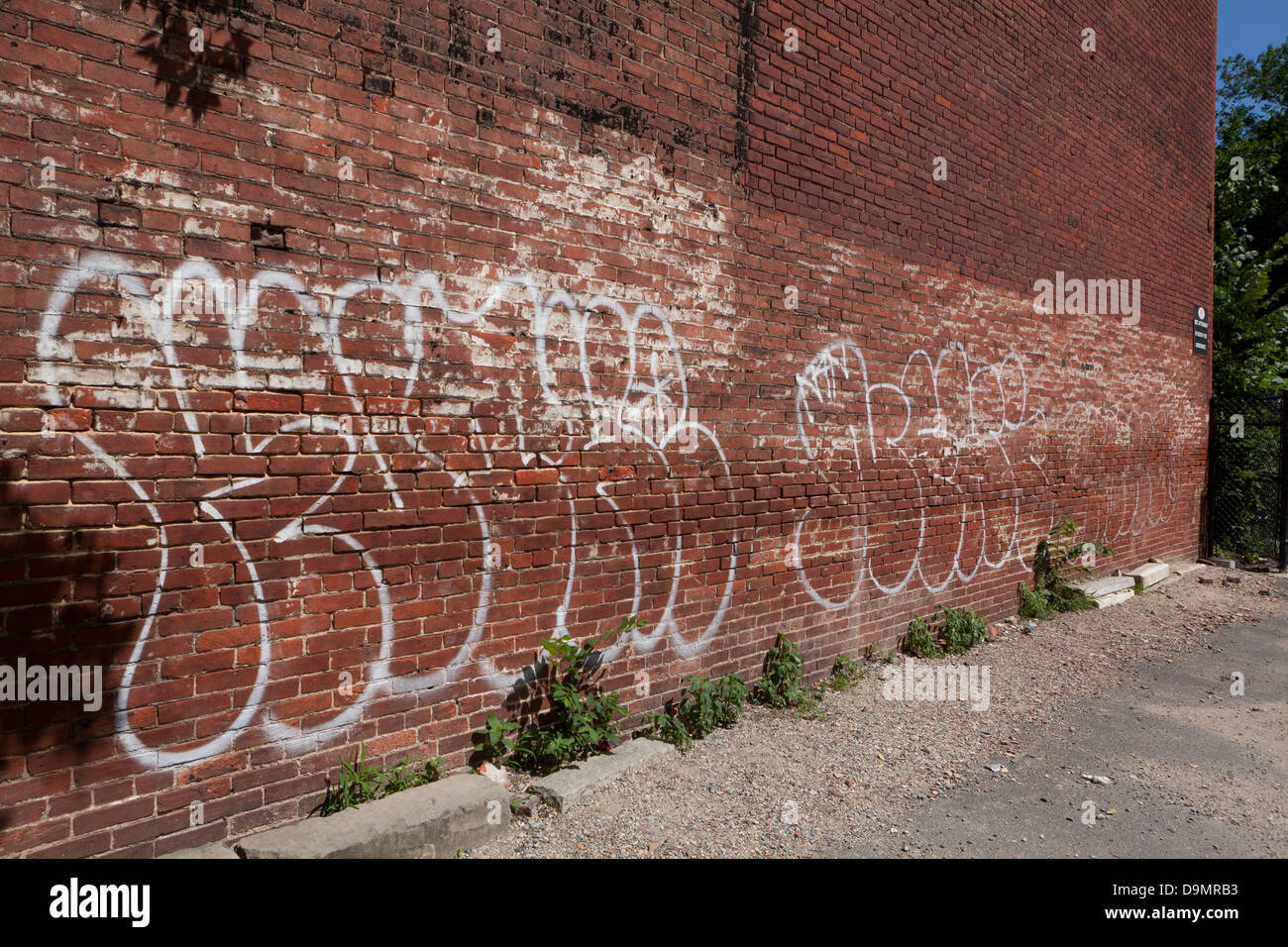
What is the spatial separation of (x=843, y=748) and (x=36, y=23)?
464 cm

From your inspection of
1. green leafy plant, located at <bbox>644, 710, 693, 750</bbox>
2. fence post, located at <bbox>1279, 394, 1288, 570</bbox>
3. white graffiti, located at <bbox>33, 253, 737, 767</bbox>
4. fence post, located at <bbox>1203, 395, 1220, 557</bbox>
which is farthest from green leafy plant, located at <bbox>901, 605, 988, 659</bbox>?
fence post, located at <bbox>1203, 395, 1220, 557</bbox>

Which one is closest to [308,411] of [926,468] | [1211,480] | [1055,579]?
[926,468]

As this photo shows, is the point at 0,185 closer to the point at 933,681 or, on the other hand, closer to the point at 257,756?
the point at 257,756

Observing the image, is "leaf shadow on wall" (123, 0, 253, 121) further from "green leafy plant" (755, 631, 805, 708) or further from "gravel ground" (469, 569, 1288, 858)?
"green leafy plant" (755, 631, 805, 708)

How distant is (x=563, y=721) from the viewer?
13.0 feet

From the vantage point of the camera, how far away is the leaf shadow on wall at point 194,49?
8.99 feet

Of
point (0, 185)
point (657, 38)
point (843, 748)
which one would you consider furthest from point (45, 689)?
point (657, 38)

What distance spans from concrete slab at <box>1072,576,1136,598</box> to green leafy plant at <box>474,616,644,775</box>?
6.01m

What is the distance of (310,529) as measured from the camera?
10.2 ft

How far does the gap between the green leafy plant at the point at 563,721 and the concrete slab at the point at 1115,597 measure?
19.9ft

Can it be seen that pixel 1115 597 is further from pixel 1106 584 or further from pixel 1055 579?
pixel 1055 579

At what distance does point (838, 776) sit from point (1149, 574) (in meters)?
7.19

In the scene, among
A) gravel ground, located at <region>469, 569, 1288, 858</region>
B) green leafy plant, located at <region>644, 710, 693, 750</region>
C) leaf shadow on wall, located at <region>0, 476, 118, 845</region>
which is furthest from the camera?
green leafy plant, located at <region>644, 710, 693, 750</region>

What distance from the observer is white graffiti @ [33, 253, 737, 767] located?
2.69m
